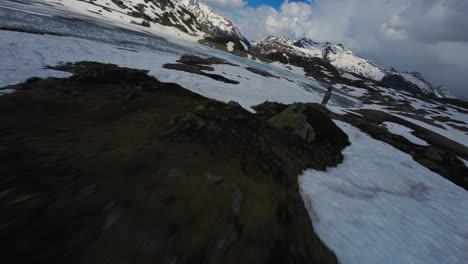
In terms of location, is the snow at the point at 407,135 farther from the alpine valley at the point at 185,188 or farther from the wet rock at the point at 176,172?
the wet rock at the point at 176,172

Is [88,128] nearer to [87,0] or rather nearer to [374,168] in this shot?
[374,168]

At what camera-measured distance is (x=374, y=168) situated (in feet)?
42.4

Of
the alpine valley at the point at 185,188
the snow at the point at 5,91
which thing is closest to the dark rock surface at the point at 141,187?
the alpine valley at the point at 185,188

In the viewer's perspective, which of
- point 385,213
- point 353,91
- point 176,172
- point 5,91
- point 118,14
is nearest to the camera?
point 176,172

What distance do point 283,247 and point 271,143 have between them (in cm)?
628

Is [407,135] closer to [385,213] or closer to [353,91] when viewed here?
[385,213]

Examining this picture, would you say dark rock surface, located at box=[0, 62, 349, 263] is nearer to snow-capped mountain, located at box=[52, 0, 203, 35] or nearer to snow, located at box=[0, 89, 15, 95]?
snow, located at box=[0, 89, 15, 95]

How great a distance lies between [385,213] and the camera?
860cm

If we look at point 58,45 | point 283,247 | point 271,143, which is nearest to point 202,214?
point 283,247

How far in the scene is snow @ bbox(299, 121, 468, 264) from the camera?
664cm

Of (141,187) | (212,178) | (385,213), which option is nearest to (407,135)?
(385,213)

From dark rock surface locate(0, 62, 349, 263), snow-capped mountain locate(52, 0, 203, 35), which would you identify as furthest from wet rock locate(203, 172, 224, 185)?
snow-capped mountain locate(52, 0, 203, 35)

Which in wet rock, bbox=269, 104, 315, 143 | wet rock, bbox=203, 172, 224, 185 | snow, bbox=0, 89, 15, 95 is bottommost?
snow, bbox=0, 89, 15, 95

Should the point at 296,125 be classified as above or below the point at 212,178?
above
